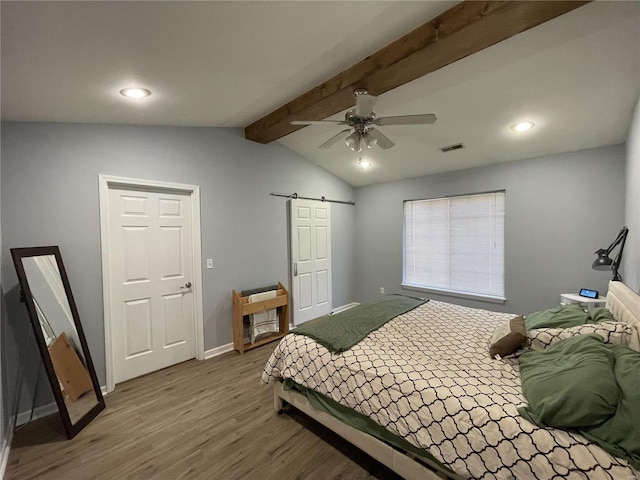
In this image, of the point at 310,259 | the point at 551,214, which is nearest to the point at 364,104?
the point at 310,259

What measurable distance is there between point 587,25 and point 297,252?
3563 mm

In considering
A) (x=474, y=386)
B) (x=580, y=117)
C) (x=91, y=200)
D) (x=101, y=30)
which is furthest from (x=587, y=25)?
(x=91, y=200)

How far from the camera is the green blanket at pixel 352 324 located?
6.60 feet

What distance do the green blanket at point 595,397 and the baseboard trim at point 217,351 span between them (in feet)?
10.1

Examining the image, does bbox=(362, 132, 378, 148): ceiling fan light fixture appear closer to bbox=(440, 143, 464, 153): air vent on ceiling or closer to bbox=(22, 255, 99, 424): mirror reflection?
bbox=(440, 143, 464, 153): air vent on ceiling

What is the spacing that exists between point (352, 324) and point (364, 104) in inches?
69.4

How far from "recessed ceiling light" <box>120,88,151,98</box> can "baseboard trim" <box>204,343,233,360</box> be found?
8.94ft

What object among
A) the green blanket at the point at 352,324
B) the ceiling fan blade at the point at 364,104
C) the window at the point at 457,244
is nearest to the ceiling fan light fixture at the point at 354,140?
the ceiling fan blade at the point at 364,104

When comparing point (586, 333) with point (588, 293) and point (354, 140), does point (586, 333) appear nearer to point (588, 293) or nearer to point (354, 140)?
point (588, 293)

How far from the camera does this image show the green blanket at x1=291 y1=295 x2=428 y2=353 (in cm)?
201

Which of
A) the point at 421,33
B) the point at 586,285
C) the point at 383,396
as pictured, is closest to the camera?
the point at 383,396

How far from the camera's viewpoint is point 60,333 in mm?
2215

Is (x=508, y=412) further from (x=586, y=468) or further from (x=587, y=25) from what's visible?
(x=587, y=25)

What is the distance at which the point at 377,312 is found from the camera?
2.63 metres
